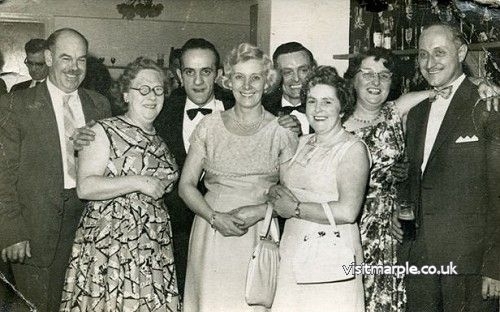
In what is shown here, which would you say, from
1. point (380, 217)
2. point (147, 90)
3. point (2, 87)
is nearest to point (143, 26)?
point (2, 87)

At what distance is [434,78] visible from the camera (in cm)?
234

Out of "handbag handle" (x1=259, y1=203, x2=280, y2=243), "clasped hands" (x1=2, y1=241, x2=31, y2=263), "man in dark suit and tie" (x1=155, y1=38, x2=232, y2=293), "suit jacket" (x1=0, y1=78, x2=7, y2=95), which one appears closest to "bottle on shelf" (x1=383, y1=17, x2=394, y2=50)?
"man in dark suit and tie" (x1=155, y1=38, x2=232, y2=293)

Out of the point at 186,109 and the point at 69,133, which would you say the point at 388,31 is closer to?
the point at 186,109

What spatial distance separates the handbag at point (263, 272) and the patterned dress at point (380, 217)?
475 millimetres

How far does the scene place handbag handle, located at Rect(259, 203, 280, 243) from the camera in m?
2.06

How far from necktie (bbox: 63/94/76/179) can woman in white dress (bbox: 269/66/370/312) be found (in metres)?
1.01

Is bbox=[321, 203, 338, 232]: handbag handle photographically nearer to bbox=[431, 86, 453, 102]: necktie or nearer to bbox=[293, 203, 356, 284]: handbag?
bbox=[293, 203, 356, 284]: handbag

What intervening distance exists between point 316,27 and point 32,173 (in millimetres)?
1655

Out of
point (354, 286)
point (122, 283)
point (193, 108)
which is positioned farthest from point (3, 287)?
point (354, 286)

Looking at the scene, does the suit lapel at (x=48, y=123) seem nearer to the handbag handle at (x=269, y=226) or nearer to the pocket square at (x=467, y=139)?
the handbag handle at (x=269, y=226)

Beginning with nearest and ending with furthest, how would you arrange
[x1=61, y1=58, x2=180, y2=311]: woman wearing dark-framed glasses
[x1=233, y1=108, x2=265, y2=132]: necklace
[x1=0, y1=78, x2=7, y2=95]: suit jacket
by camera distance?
[x1=61, y1=58, x2=180, y2=311]: woman wearing dark-framed glasses, [x1=233, y1=108, x2=265, y2=132]: necklace, [x1=0, y1=78, x2=7, y2=95]: suit jacket

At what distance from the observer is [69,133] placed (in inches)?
97.7

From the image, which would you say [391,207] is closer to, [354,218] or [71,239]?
[354,218]

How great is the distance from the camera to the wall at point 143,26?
3488 millimetres
